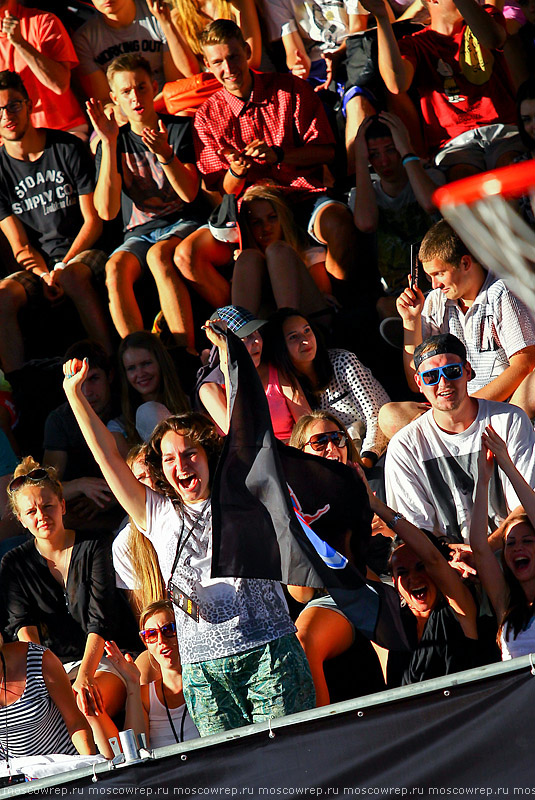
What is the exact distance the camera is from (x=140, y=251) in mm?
6402

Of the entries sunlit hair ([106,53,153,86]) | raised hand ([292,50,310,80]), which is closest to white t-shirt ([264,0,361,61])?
raised hand ([292,50,310,80])

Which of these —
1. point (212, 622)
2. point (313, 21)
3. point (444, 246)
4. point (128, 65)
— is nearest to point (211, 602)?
point (212, 622)

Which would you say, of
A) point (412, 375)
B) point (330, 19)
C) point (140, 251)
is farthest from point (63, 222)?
point (412, 375)

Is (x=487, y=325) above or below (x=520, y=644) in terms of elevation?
above

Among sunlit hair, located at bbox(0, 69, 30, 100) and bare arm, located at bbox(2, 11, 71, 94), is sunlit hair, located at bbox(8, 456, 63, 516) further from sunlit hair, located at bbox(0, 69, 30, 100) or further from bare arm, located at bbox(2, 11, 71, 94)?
bare arm, located at bbox(2, 11, 71, 94)

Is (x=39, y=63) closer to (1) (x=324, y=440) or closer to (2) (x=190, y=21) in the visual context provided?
(2) (x=190, y=21)

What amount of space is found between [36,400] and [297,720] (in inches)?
147

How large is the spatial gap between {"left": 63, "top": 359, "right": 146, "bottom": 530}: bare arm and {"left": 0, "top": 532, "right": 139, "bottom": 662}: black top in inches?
32.6

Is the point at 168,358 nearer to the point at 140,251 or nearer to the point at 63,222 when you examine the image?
the point at 140,251

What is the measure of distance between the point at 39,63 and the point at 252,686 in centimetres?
511

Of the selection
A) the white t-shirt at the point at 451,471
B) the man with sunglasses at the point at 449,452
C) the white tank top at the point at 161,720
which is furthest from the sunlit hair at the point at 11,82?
the white tank top at the point at 161,720

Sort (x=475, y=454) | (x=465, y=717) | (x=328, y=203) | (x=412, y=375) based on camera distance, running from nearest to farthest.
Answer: (x=465, y=717), (x=475, y=454), (x=412, y=375), (x=328, y=203)

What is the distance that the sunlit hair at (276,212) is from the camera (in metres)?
6.04

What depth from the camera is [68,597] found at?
15.3 ft
